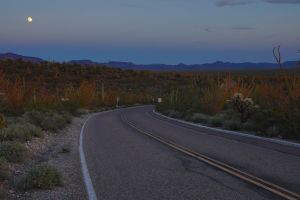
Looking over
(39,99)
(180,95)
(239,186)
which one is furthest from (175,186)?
(180,95)

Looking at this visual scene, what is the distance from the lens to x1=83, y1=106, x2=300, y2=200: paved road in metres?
9.36

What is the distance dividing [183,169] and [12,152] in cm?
477

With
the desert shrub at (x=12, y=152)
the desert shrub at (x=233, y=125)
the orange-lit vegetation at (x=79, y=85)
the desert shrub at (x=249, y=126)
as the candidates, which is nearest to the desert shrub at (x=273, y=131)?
the desert shrub at (x=249, y=126)

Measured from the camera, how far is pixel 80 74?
374ft

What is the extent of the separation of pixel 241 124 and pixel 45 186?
1482 cm

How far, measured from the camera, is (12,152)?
13.8 m

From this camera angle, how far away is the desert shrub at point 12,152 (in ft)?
44.7

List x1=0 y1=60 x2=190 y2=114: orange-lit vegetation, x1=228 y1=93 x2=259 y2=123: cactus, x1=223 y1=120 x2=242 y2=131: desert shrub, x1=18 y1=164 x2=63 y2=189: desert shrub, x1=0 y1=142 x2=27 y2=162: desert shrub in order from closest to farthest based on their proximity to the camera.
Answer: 1. x1=18 y1=164 x2=63 y2=189: desert shrub
2. x1=0 y1=142 x2=27 y2=162: desert shrub
3. x1=223 y1=120 x2=242 y2=131: desert shrub
4. x1=228 y1=93 x2=259 y2=123: cactus
5. x1=0 y1=60 x2=190 y2=114: orange-lit vegetation

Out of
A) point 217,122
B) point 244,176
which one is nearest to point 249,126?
point 217,122

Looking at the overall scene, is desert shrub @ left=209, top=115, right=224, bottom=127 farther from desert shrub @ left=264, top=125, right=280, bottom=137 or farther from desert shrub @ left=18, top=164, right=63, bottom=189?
desert shrub @ left=18, top=164, right=63, bottom=189

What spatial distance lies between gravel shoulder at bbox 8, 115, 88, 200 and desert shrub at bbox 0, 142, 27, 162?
239 mm

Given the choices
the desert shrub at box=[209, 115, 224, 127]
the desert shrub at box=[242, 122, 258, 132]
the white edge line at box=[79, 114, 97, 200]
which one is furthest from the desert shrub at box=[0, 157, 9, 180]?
the desert shrub at box=[209, 115, 224, 127]

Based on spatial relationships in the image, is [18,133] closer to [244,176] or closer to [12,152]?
[12,152]

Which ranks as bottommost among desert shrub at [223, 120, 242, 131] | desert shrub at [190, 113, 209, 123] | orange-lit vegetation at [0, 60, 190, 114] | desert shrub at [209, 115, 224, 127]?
orange-lit vegetation at [0, 60, 190, 114]
